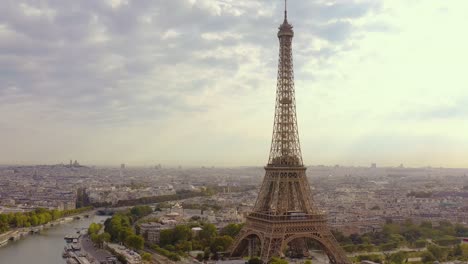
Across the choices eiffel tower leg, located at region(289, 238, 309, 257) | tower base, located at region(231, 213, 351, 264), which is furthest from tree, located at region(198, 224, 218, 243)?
tower base, located at region(231, 213, 351, 264)

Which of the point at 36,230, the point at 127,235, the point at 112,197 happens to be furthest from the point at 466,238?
the point at 112,197

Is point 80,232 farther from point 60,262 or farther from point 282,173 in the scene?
point 282,173

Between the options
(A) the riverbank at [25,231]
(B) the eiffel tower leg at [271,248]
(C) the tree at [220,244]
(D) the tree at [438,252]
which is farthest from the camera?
(A) the riverbank at [25,231]

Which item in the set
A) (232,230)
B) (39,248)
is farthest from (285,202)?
(39,248)

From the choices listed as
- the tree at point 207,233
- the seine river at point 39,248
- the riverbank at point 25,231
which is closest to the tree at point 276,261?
the tree at point 207,233

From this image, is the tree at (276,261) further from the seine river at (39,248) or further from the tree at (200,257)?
the seine river at (39,248)

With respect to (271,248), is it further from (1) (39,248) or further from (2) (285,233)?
(1) (39,248)

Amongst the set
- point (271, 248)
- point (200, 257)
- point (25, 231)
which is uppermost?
point (271, 248)
